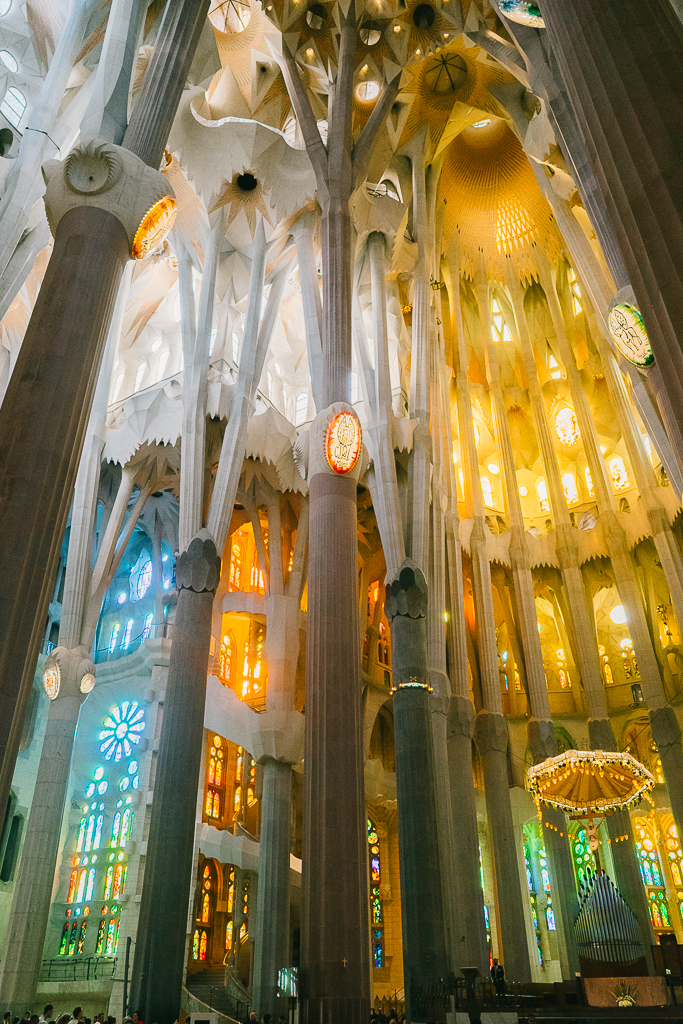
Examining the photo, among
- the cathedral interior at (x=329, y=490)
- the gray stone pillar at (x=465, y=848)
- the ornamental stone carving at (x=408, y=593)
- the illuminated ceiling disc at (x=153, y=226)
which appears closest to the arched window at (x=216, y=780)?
the cathedral interior at (x=329, y=490)

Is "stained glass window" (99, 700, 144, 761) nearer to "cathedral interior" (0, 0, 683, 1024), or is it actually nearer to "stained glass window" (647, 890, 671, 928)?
"cathedral interior" (0, 0, 683, 1024)

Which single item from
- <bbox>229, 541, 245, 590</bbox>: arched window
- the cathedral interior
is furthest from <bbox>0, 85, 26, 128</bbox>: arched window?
<bbox>229, 541, 245, 590</bbox>: arched window

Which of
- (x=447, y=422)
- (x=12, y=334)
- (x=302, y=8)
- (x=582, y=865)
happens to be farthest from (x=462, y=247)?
(x=582, y=865)

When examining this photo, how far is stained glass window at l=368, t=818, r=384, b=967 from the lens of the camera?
21938 millimetres

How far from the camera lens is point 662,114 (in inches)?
218

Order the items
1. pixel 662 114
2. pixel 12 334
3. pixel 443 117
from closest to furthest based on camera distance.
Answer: pixel 662 114, pixel 12 334, pixel 443 117

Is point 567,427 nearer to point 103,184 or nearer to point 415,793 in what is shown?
point 415,793

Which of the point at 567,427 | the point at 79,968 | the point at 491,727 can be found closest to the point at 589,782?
the point at 491,727

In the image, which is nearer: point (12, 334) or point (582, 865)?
point (12, 334)

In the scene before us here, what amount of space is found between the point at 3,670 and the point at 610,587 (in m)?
21.9

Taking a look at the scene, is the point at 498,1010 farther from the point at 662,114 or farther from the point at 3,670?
the point at 662,114

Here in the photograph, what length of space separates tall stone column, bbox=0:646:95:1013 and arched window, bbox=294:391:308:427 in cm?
1026

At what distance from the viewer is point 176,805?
42.2ft

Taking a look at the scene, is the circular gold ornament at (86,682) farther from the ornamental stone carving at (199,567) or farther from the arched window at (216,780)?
the arched window at (216,780)
